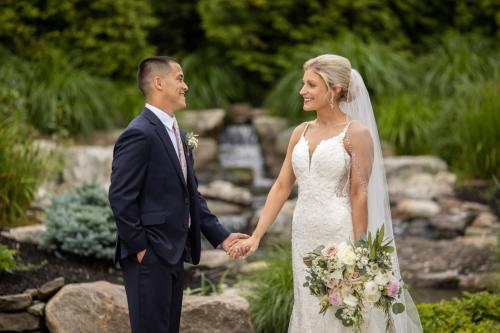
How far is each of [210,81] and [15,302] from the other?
919 centimetres

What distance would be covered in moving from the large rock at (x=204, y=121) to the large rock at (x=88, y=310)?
23.5 feet

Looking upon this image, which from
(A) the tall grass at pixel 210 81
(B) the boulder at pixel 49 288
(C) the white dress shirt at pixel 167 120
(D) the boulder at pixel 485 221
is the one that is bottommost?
(B) the boulder at pixel 49 288

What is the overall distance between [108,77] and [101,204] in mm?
6828

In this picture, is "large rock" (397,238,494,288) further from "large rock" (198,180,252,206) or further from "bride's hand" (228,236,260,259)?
"bride's hand" (228,236,260,259)

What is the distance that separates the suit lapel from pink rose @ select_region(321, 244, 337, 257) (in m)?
0.78

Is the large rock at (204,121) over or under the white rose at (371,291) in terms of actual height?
over

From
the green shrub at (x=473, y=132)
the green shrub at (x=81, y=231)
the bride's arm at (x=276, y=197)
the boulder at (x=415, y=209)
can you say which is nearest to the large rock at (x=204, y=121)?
the green shrub at (x=473, y=132)

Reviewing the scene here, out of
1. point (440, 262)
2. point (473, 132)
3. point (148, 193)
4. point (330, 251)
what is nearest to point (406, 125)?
point (473, 132)

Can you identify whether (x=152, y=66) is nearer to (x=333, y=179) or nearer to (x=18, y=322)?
(x=333, y=179)

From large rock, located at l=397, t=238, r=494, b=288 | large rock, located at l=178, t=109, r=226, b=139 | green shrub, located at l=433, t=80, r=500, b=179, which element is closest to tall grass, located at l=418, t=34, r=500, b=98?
green shrub, located at l=433, t=80, r=500, b=179

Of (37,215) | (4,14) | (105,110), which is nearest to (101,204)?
(37,215)

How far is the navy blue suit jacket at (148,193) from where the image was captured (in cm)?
356

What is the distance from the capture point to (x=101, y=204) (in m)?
6.47

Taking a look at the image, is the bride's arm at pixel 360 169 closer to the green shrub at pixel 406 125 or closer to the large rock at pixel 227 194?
the large rock at pixel 227 194
